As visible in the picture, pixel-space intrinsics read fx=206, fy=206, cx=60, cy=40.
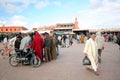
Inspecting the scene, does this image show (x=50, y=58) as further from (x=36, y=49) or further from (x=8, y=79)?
(x=8, y=79)

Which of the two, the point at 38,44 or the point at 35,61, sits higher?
the point at 38,44

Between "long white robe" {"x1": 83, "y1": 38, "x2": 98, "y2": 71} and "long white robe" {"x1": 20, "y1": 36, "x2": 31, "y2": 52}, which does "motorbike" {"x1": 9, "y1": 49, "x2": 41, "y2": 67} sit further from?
"long white robe" {"x1": 83, "y1": 38, "x2": 98, "y2": 71}

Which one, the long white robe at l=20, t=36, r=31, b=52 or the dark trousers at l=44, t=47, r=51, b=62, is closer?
the long white robe at l=20, t=36, r=31, b=52

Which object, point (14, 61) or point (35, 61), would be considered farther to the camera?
point (14, 61)

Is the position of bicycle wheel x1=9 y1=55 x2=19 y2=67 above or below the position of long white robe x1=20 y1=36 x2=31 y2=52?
below

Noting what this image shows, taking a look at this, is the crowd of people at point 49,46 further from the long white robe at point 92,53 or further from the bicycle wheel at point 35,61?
the bicycle wheel at point 35,61

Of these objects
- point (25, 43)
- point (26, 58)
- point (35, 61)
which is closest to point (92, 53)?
Answer: point (35, 61)

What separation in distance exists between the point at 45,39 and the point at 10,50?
3.46 meters

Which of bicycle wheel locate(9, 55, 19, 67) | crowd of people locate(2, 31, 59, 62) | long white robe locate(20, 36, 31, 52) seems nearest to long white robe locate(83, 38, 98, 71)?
crowd of people locate(2, 31, 59, 62)

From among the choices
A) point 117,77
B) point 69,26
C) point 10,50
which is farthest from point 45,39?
point 69,26

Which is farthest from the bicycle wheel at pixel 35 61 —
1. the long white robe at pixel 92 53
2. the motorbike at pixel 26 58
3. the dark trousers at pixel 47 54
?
the long white robe at pixel 92 53

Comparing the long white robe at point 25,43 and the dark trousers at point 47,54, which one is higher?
the long white robe at point 25,43

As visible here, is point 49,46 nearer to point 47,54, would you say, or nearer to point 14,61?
point 47,54

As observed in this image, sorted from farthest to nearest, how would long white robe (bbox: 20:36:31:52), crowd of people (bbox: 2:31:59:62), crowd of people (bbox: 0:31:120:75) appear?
crowd of people (bbox: 2:31:59:62)
long white robe (bbox: 20:36:31:52)
crowd of people (bbox: 0:31:120:75)
